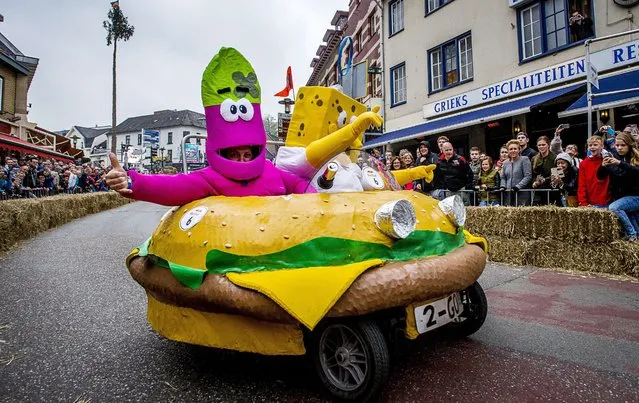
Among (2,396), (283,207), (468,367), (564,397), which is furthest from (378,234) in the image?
(2,396)

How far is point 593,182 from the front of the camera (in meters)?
6.01

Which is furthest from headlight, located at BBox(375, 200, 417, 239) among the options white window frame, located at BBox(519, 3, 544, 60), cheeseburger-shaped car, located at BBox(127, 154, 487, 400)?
white window frame, located at BBox(519, 3, 544, 60)

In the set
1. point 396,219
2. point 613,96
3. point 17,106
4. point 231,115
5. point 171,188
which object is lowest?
point 396,219

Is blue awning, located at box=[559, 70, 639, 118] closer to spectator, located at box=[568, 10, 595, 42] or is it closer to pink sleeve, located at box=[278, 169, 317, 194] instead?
spectator, located at box=[568, 10, 595, 42]

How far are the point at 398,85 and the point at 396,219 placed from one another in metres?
16.5

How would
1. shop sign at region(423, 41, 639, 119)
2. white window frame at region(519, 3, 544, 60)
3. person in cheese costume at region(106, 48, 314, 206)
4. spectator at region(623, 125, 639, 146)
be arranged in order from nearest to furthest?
1. person in cheese costume at region(106, 48, 314, 206)
2. spectator at region(623, 125, 639, 146)
3. shop sign at region(423, 41, 639, 119)
4. white window frame at region(519, 3, 544, 60)

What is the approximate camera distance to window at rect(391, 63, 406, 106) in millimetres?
17234

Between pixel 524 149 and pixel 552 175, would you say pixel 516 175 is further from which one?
pixel 524 149

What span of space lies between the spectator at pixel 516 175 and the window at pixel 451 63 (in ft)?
25.0

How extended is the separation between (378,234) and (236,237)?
2.78 feet

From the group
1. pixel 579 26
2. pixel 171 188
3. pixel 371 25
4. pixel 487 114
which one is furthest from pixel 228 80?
pixel 371 25

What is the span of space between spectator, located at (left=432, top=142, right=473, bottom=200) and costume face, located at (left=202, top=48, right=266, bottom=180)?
4.65 meters

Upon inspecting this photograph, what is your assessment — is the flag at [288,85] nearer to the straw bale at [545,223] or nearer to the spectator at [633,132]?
the straw bale at [545,223]

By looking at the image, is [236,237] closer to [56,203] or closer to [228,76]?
[228,76]
